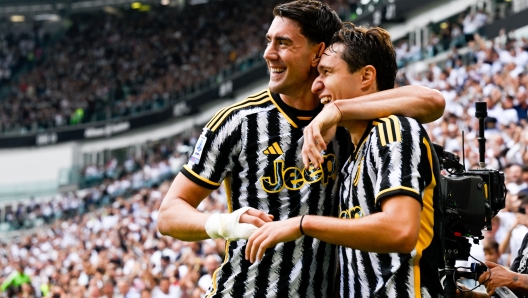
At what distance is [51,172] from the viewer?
3297 centimetres

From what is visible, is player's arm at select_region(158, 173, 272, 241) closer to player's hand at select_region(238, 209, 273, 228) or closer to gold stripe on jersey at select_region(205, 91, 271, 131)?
player's hand at select_region(238, 209, 273, 228)

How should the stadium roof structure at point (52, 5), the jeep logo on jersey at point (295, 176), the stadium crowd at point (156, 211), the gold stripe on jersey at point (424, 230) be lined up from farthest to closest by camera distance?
1. the stadium roof structure at point (52, 5)
2. the stadium crowd at point (156, 211)
3. the jeep logo on jersey at point (295, 176)
4. the gold stripe on jersey at point (424, 230)

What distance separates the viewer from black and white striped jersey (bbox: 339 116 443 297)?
265cm

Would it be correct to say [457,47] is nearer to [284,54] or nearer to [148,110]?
[284,54]

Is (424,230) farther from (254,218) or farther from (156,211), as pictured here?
(156,211)

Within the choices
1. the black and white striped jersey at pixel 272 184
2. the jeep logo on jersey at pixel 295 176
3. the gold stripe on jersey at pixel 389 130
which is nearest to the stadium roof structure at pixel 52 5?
the black and white striped jersey at pixel 272 184

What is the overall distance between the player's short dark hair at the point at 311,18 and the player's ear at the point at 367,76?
1.58 feet

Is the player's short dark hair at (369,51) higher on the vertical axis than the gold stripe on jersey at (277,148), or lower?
higher

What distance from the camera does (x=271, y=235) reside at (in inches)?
101

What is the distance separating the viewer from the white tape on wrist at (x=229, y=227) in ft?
8.81

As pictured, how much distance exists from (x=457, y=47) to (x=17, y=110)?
23.6 m

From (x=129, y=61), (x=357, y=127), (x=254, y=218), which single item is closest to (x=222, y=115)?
(x=357, y=127)

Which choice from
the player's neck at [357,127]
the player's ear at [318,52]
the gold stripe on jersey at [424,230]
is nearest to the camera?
the gold stripe on jersey at [424,230]

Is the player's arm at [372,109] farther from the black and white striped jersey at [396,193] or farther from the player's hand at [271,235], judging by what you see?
the player's hand at [271,235]
